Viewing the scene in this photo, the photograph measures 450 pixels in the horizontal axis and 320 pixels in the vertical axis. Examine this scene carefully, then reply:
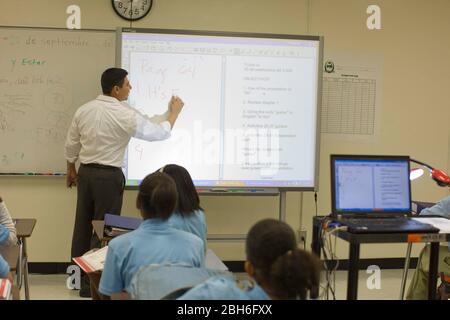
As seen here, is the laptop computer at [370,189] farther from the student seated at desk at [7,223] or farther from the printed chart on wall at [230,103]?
the student seated at desk at [7,223]

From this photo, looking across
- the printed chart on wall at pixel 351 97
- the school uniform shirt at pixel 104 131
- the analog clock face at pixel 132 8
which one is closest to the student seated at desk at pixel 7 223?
the school uniform shirt at pixel 104 131

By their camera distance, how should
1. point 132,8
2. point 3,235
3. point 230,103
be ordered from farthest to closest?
point 132,8, point 230,103, point 3,235

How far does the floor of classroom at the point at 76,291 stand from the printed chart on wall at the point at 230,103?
2.97ft

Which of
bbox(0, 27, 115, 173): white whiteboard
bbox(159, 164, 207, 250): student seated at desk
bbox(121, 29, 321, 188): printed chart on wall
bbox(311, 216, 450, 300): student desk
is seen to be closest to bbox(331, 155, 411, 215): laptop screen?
bbox(311, 216, 450, 300): student desk

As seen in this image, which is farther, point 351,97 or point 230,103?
point 351,97

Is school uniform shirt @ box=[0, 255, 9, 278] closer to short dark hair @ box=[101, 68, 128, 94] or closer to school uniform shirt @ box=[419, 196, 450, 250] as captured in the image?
short dark hair @ box=[101, 68, 128, 94]

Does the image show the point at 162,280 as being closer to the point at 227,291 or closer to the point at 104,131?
the point at 227,291

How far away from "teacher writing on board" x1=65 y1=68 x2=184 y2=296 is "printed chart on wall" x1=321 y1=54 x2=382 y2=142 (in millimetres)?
1596

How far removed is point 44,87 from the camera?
439 centimetres

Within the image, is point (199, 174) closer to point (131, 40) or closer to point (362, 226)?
point (131, 40)

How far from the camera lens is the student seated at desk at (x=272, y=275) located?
1.44 m

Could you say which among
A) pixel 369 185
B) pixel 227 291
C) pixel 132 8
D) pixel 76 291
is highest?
pixel 132 8

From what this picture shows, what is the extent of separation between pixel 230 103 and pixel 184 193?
1743 millimetres

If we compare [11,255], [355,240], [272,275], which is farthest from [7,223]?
[272,275]
